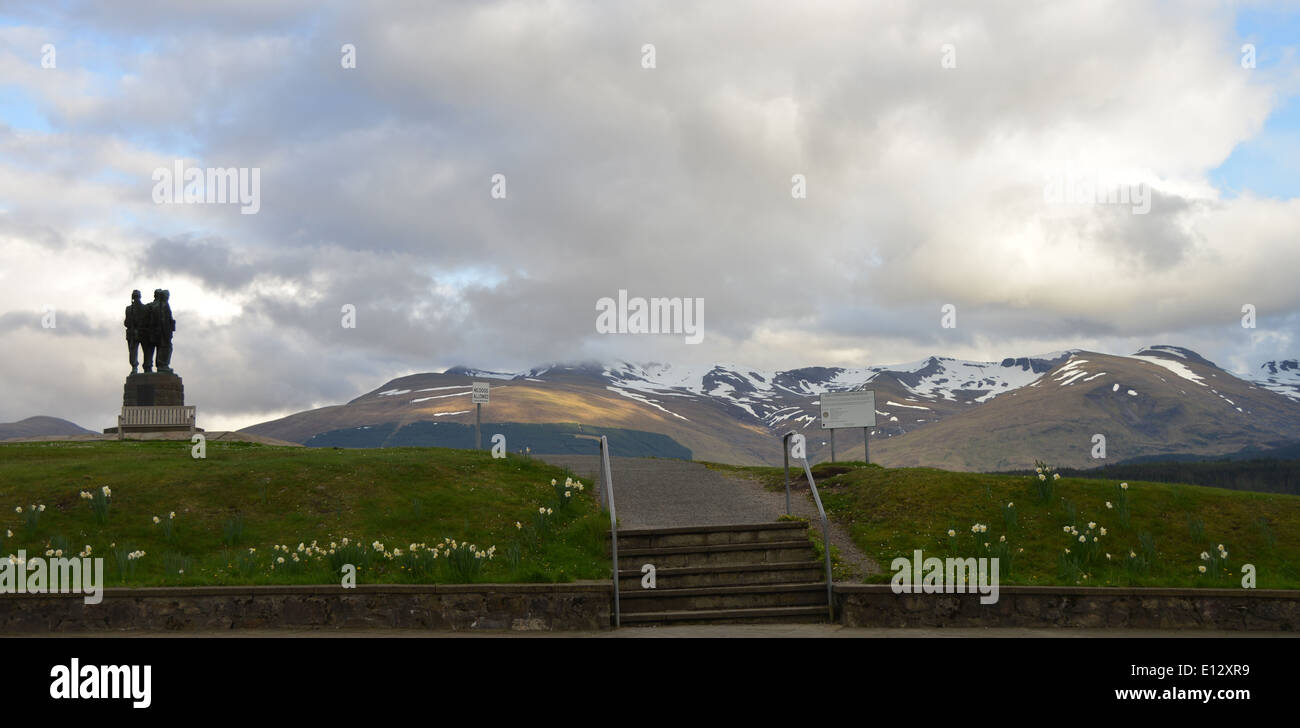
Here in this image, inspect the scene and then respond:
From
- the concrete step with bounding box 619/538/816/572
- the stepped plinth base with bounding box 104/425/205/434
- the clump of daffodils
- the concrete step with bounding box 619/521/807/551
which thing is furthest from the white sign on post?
the stepped plinth base with bounding box 104/425/205/434

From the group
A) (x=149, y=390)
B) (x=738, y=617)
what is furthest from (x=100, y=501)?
(x=149, y=390)

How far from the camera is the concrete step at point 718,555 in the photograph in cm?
1445

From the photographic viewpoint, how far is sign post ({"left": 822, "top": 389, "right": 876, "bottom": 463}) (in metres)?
23.2

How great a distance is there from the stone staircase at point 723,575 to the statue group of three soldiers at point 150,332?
1087 inches

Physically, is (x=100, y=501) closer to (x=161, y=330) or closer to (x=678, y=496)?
(x=678, y=496)

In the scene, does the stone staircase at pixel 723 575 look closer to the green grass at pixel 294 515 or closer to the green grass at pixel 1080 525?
the green grass at pixel 294 515

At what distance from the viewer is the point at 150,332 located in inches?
1410

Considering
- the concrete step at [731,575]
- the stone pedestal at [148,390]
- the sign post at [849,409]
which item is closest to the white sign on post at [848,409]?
the sign post at [849,409]

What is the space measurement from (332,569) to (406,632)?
93.0 inches

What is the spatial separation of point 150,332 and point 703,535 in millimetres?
28696

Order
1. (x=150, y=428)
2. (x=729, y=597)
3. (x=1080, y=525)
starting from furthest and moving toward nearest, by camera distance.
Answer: (x=150, y=428), (x=1080, y=525), (x=729, y=597)

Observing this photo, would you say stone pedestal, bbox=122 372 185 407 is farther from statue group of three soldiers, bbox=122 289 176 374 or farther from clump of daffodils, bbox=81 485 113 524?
clump of daffodils, bbox=81 485 113 524
